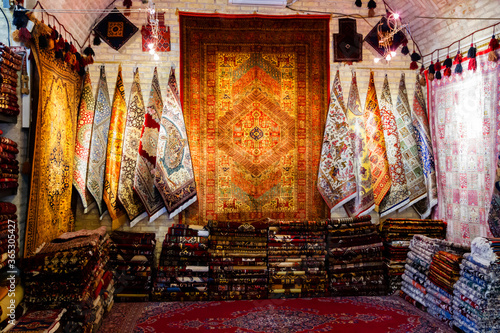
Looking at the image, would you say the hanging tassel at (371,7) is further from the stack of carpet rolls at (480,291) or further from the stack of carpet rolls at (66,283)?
the stack of carpet rolls at (66,283)

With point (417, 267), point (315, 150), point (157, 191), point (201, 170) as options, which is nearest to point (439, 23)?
point (315, 150)

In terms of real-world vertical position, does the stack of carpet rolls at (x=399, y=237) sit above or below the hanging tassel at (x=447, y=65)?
below

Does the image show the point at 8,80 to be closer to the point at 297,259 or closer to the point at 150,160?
the point at 150,160

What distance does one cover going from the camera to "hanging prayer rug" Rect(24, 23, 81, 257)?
334 cm

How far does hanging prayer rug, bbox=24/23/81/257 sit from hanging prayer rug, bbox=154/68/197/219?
3.36ft

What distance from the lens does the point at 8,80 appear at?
3.04 metres

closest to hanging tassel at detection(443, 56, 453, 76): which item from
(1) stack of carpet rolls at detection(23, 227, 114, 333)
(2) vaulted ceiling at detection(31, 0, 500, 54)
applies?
(2) vaulted ceiling at detection(31, 0, 500, 54)

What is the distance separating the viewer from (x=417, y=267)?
4.22m

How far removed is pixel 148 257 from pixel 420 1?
15.1 feet

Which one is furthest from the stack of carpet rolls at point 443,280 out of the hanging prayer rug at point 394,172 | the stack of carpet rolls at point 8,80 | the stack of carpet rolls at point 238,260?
the stack of carpet rolls at point 8,80

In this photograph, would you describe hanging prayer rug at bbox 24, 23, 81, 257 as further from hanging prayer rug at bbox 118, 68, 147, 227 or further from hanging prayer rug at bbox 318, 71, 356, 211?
hanging prayer rug at bbox 318, 71, 356, 211

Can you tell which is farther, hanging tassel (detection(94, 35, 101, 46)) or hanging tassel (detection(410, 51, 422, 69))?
hanging tassel (detection(410, 51, 422, 69))

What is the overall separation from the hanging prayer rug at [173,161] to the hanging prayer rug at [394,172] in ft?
8.51

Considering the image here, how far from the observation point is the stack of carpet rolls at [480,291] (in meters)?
3.18
